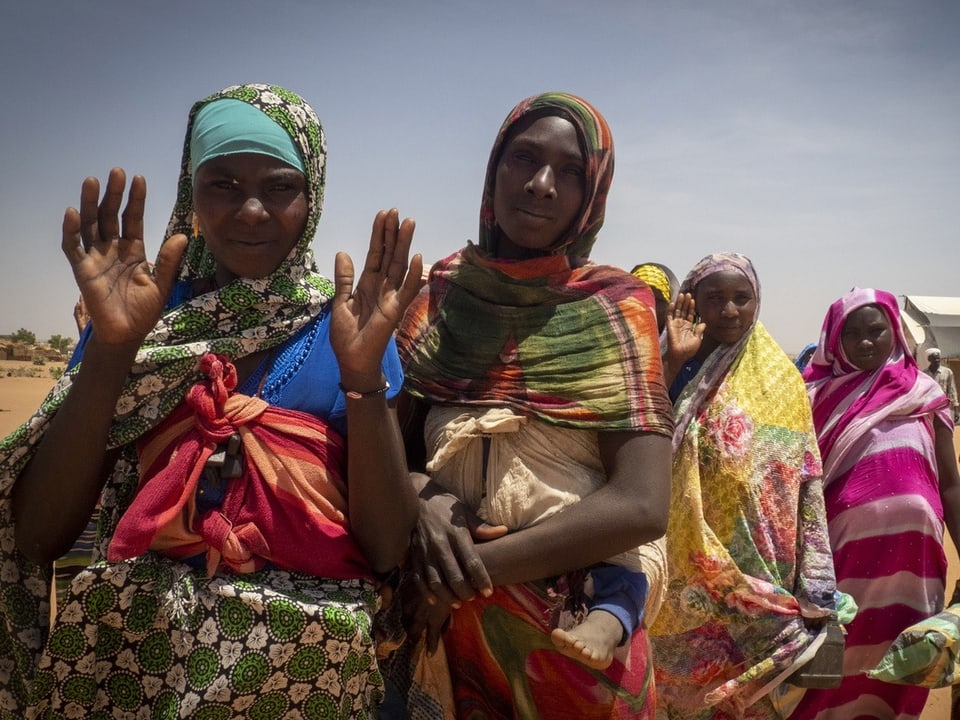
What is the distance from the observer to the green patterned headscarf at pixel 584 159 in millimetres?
2600

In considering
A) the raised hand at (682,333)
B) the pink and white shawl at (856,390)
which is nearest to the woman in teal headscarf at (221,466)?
the raised hand at (682,333)

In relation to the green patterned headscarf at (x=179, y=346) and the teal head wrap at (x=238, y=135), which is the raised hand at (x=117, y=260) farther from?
the teal head wrap at (x=238, y=135)

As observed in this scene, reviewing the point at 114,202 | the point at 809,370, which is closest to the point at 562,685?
the point at 114,202

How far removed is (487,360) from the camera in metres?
2.55

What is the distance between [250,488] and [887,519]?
3.91 meters

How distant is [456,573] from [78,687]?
38.2 inches

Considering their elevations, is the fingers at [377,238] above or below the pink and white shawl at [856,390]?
above

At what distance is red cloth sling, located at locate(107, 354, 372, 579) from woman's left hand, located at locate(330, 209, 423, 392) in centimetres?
23

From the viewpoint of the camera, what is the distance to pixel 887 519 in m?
4.80

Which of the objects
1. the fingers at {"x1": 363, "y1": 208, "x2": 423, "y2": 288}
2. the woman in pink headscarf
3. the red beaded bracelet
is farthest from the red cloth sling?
the woman in pink headscarf

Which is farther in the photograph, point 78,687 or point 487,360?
point 487,360

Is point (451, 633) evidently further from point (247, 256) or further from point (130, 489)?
point (247, 256)

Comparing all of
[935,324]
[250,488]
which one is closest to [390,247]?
[250,488]

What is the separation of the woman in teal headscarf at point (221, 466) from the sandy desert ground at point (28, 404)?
5.36m
